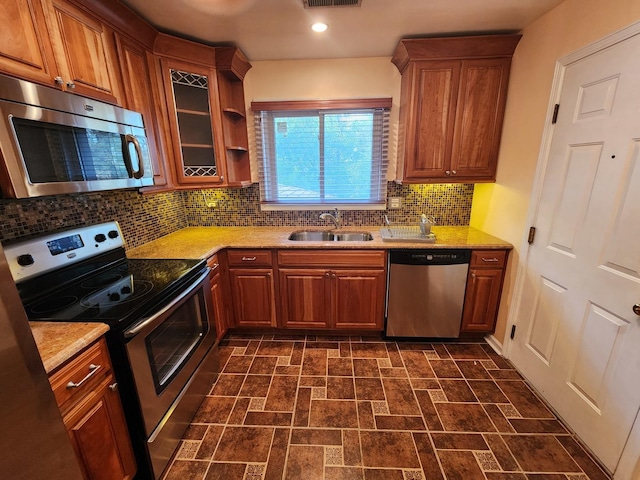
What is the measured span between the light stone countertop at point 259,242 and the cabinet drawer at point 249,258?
66 millimetres

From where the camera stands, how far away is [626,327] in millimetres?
1340

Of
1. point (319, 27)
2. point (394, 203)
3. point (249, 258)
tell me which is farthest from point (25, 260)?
point (394, 203)

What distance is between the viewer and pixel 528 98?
1971 mm

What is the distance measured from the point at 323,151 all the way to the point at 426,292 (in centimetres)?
170

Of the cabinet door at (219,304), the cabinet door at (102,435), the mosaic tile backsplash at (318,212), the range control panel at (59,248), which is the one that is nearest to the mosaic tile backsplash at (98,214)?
the range control panel at (59,248)

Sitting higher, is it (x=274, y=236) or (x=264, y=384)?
(x=274, y=236)

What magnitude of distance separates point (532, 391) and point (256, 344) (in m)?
2.21

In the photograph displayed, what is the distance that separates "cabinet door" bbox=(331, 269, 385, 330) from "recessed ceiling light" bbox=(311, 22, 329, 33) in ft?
6.20

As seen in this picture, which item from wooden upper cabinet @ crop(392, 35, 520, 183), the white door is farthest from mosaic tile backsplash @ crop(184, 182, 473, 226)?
the white door

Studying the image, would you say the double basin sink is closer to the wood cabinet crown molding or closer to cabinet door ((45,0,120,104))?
the wood cabinet crown molding

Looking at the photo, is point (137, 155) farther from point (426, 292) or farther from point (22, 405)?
point (426, 292)

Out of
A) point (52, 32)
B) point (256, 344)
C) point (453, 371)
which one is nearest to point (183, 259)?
point (256, 344)

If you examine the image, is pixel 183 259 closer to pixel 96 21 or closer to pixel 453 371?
pixel 96 21

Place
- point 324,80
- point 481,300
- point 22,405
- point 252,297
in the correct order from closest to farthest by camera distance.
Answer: point 22,405 → point 481,300 → point 252,297 → point 324,80
